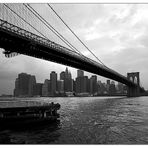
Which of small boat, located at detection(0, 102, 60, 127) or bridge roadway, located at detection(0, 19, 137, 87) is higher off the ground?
bridge roadway, located at detection(0, 19, 137, 87)

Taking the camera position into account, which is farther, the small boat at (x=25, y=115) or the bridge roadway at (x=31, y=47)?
the bridge roadway at (x=31, y=47)

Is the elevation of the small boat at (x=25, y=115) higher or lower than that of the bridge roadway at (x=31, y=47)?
lower

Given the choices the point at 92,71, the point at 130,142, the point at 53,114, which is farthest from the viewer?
the point at 92,71

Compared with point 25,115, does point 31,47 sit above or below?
above

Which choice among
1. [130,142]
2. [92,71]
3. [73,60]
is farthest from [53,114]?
[92,71]

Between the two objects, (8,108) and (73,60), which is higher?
(73,60)

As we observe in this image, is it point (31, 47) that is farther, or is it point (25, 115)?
point (31, 47)

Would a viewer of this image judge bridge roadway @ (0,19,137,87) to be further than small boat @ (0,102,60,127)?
Yes

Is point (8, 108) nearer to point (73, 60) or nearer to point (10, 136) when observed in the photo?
point (10, 136)
